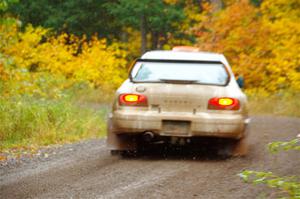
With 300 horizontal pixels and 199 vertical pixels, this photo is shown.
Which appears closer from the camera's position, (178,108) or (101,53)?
(178,108)

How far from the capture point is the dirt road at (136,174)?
698cm

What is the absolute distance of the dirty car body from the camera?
912 cm

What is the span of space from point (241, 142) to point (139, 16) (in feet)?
80.8

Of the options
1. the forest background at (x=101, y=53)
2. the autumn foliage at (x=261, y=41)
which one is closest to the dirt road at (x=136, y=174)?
the forest background at (x=101, y=53)

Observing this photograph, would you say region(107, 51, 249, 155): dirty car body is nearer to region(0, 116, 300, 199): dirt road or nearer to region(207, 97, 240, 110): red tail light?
region(207, 97, 240, 110): red tail light

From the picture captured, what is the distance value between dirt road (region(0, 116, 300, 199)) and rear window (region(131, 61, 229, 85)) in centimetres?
111

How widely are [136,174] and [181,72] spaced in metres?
1.99

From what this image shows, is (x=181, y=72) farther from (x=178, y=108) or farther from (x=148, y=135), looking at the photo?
(x=148, y=135)

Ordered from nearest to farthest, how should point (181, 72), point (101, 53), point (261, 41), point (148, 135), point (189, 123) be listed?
point (189, 123)
point (148, 135)
point (181, 72)
point (261, 41)
point (101, 53)

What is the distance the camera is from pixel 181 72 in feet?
31.5

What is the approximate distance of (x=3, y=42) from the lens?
13719 mm

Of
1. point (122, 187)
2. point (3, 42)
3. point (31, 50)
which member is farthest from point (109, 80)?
point (122, 187)

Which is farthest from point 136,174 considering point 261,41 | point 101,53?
point 101,53

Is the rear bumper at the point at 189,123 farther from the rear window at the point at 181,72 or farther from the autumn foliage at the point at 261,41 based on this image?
the autumn foliage at the point at 261,41
